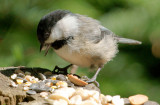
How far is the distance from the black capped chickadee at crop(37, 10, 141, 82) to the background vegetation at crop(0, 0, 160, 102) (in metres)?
0.28

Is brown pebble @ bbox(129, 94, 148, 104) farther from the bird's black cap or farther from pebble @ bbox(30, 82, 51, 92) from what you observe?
the bird's black cap

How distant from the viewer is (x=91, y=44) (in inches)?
87.3

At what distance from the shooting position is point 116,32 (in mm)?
2666

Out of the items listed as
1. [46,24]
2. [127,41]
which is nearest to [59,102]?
[46,24]

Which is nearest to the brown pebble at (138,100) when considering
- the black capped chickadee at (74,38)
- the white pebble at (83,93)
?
the white pebble at (83,93)

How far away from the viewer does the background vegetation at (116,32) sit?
2541 mm

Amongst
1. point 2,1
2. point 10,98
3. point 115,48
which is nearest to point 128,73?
point 115,48

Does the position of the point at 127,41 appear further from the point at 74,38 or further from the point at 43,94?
the point at 43,94

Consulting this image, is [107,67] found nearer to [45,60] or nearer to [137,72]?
[137,72]

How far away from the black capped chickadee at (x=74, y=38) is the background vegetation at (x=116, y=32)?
11.1 inches

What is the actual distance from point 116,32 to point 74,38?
61 centimetres

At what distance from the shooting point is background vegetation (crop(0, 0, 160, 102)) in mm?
2541

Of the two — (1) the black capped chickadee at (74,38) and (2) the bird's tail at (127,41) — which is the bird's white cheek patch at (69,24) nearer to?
(1) the black capped chickadee at (74,38)

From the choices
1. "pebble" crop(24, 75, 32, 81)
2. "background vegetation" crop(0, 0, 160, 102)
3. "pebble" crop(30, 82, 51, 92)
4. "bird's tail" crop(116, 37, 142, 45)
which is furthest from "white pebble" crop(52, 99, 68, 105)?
"bird's tail" crop(116, 37, 142, 45)
